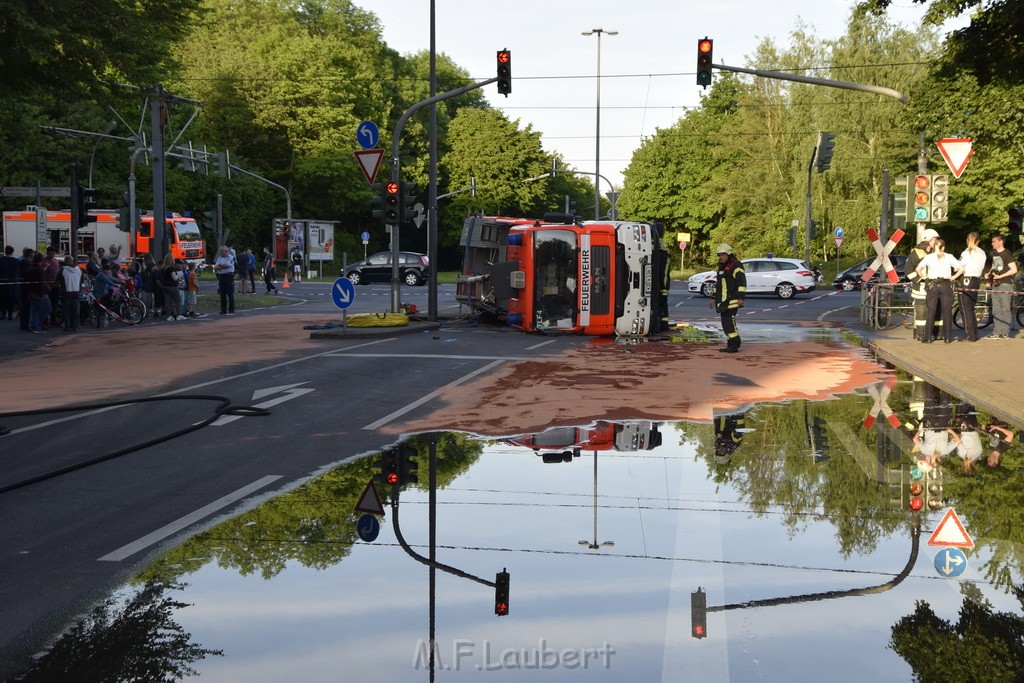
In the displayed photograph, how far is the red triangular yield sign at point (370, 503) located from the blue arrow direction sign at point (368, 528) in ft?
0.47

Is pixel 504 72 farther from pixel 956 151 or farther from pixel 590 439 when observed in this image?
pixel 590 439

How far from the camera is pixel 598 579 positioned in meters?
5.72

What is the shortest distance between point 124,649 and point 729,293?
52.2 ft

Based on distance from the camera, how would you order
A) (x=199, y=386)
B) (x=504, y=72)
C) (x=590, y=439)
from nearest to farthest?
(x=590, y=439) → (x=199, y=386) → (x=504, y=72)

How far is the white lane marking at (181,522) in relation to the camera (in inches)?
248

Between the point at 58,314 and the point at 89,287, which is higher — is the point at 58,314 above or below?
below

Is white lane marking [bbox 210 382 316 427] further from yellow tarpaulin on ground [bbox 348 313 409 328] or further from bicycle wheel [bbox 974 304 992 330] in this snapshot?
bicycle wheel [bbox 974 304 992 330]

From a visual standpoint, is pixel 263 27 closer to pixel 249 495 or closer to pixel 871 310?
pixel 871 310

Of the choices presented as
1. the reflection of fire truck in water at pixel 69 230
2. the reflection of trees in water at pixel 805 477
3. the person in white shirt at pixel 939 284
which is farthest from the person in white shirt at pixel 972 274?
the reflection of fire truck in water at pixel 69 230

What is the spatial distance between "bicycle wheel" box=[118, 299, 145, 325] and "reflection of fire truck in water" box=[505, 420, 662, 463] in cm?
1855

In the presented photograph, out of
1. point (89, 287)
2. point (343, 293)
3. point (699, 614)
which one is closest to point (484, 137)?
point (89, 287)

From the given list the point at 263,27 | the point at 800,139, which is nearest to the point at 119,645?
the point at 800,139

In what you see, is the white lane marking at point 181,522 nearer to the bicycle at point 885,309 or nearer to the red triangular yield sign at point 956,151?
the red triangular yield sign at point 956,151

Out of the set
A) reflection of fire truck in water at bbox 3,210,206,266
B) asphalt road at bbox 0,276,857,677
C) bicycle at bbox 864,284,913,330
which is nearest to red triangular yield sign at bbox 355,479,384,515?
asphalt road at bbox 0,276,857,677
